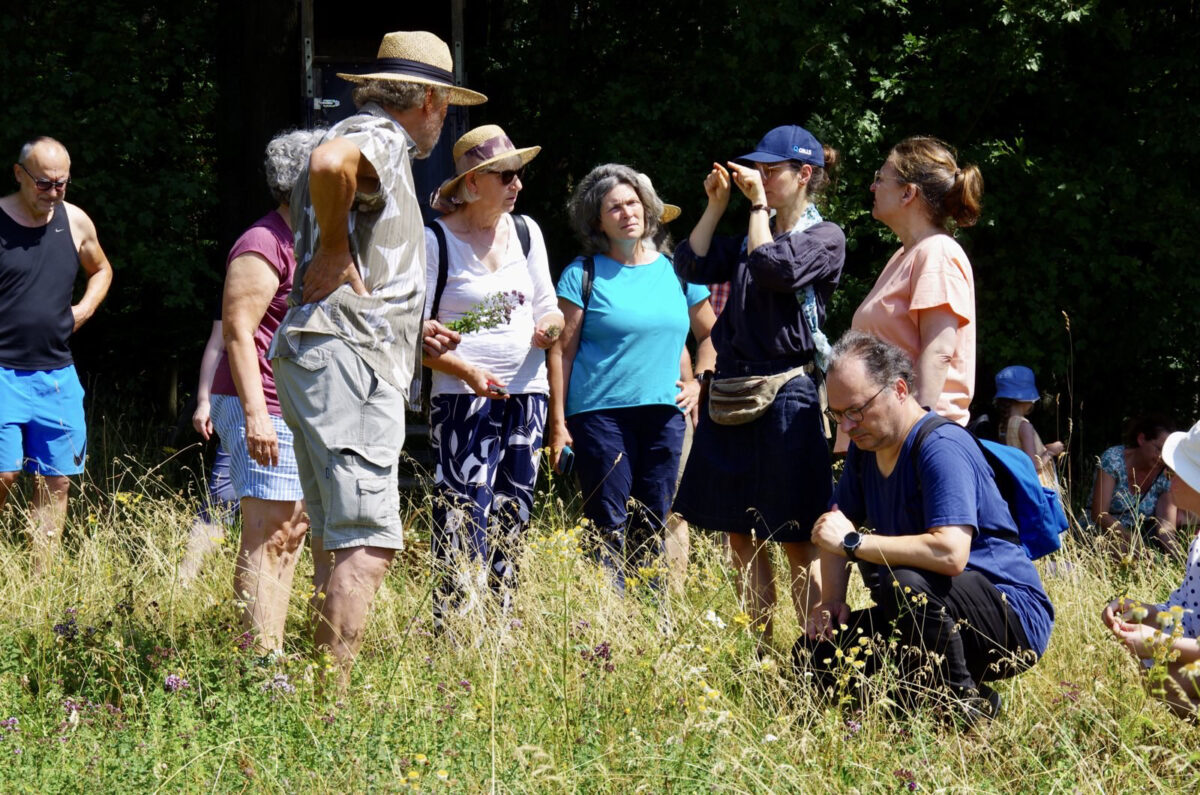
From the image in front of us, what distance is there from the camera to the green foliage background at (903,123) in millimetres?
8305

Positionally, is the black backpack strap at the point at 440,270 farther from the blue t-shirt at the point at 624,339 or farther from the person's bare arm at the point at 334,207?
the person's bare arm at the point at 334,207

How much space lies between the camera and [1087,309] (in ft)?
28.6

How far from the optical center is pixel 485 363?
4750 millimetres

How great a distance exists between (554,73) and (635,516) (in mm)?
5097

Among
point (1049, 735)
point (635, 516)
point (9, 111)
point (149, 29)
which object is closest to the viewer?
point (1049, 735)

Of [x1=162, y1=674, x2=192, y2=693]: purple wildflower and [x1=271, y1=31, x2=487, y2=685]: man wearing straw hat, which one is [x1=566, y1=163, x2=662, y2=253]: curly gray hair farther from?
[x1=162, y1=674, x2=192, y2=693]: purple wildflower

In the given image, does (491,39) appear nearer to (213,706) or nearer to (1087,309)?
(1087,309)

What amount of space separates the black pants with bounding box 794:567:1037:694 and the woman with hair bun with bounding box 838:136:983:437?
2.16 ft

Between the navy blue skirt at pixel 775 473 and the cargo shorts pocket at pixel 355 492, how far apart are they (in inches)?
52.1

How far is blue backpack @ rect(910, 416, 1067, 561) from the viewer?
3.89 m

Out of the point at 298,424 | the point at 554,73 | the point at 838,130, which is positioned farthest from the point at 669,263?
the point at 554,73

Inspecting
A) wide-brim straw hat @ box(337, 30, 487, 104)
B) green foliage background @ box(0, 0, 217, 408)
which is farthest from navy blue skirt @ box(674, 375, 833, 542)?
green foliage background @ box(0, 0, 217, 408)

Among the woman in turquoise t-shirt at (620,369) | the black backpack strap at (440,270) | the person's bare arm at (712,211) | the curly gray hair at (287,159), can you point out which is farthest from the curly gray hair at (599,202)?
the curly gray hair at (287,159)

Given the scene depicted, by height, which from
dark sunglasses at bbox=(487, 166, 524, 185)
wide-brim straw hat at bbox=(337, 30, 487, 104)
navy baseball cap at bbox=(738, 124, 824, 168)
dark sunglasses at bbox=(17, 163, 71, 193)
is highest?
wide-brim straw hat at bbox=(337, 30, 487, 104)
